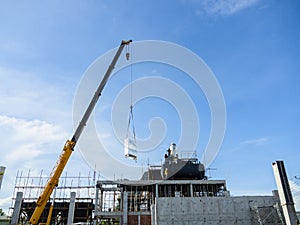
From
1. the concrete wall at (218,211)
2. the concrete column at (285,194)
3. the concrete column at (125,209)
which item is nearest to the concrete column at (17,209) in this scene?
the concrete column at (125,209)

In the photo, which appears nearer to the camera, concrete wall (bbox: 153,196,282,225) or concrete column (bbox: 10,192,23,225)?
concrete wall (bbox: 153,196,282,225)

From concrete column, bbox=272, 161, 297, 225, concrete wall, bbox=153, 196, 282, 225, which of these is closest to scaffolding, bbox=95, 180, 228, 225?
concrete wall, bbox=153, 196, 282, 225

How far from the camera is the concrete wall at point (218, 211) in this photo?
22.5m

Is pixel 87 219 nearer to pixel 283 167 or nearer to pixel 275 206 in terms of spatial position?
pixel 275 206

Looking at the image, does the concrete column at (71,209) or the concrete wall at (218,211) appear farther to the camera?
the concrete column at (71,209)

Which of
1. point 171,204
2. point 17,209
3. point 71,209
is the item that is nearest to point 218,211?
point 171,204

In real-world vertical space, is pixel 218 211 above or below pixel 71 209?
below

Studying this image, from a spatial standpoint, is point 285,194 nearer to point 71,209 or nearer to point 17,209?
point 71,209

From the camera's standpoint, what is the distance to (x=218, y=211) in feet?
75.0

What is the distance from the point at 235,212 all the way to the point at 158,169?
14.0m

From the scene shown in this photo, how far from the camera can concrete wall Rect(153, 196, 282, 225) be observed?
2248 cm

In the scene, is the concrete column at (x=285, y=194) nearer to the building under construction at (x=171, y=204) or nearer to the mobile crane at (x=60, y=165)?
the building under construction at (x=171, y=204)

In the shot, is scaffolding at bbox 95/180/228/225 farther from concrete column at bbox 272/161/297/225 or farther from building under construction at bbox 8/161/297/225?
concrete column at bbox 272/161/297/225

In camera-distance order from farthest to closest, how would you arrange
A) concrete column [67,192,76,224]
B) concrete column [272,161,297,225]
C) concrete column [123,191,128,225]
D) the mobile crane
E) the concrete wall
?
concrete column [67,192,76,224]
concrete column [123,191,128,225]
the concrete wall
the mobile crane
concrete column [272,161,297,225]
